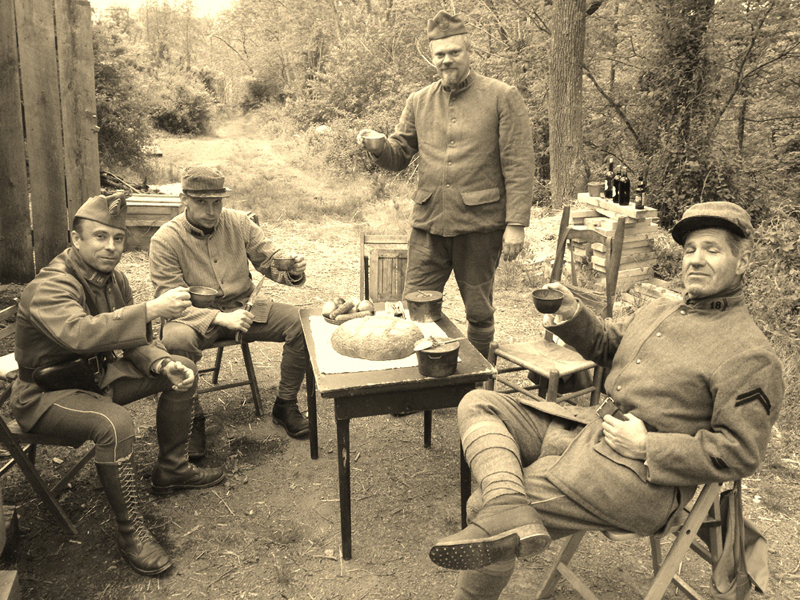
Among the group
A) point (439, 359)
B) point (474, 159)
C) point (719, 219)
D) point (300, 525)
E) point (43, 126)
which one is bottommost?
point (300, 525)

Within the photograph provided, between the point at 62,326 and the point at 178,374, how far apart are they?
0.59 metres

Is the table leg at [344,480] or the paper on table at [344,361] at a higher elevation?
the paper on table at [344,361]

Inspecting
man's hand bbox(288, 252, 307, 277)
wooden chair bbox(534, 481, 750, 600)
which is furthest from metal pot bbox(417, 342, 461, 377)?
man's hand bbox(288, 252, 307, 277)

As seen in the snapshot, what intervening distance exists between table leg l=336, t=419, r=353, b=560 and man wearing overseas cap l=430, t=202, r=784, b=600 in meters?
0.57

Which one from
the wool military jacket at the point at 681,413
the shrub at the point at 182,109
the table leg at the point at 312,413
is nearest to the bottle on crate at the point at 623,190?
the table leg at the point at 312,413

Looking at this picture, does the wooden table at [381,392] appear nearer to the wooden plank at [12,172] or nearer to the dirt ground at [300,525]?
the dirt ground at [300,525]

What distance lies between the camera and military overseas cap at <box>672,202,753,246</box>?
2203 millimetres

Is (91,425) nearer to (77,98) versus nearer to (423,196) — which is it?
Result: (423,196)

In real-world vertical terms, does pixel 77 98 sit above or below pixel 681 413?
above

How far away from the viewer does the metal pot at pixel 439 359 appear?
2689 millimetres

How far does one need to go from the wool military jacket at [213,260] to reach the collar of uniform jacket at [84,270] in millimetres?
703

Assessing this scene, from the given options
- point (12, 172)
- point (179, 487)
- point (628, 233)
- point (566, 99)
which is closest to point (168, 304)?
point (179, 487)

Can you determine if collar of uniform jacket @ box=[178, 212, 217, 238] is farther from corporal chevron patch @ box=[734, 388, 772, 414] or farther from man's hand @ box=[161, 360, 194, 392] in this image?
corporal chevron patch @ box=[734, 388, 772, 414]

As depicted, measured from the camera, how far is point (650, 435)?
6.99 ft
